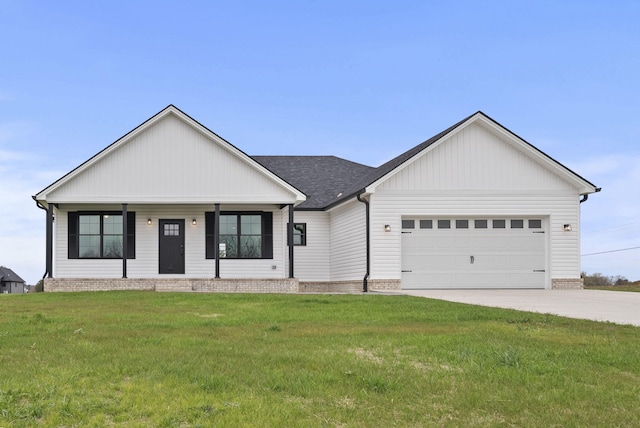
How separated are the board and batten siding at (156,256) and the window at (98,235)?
19cm

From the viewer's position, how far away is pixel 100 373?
6230 mm

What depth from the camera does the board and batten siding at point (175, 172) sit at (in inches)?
845

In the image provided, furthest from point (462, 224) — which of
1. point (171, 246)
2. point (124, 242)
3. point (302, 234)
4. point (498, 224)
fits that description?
point (124, 242)

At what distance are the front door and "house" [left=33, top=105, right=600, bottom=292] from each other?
0.04 metres

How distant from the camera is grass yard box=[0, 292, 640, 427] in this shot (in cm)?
502

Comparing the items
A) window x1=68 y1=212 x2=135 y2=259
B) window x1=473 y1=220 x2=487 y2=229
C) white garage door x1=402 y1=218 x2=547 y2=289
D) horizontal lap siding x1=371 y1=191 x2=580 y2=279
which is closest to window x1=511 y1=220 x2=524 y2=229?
white garage door x1=402 y1=218 x2=547 y2=289

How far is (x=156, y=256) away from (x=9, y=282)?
2026 inches

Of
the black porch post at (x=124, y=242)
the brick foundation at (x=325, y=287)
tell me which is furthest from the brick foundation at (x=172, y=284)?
the brick foundation at (x=325, y=287)

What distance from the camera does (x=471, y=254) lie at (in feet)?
68.1

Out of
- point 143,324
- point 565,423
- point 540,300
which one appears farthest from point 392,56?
point 565,423

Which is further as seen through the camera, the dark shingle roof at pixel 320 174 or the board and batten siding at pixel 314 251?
the dark shingle roof at pixel 320 174

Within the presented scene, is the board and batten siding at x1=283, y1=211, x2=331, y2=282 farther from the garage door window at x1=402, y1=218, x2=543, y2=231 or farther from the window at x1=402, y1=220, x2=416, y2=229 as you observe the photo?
the garage door window at x1=402, y1=218, x2=543, y2=231

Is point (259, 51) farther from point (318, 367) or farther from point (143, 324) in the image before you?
point (318, 367)

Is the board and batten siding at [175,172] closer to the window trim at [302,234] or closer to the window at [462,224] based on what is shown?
the window trim at [302,234]
